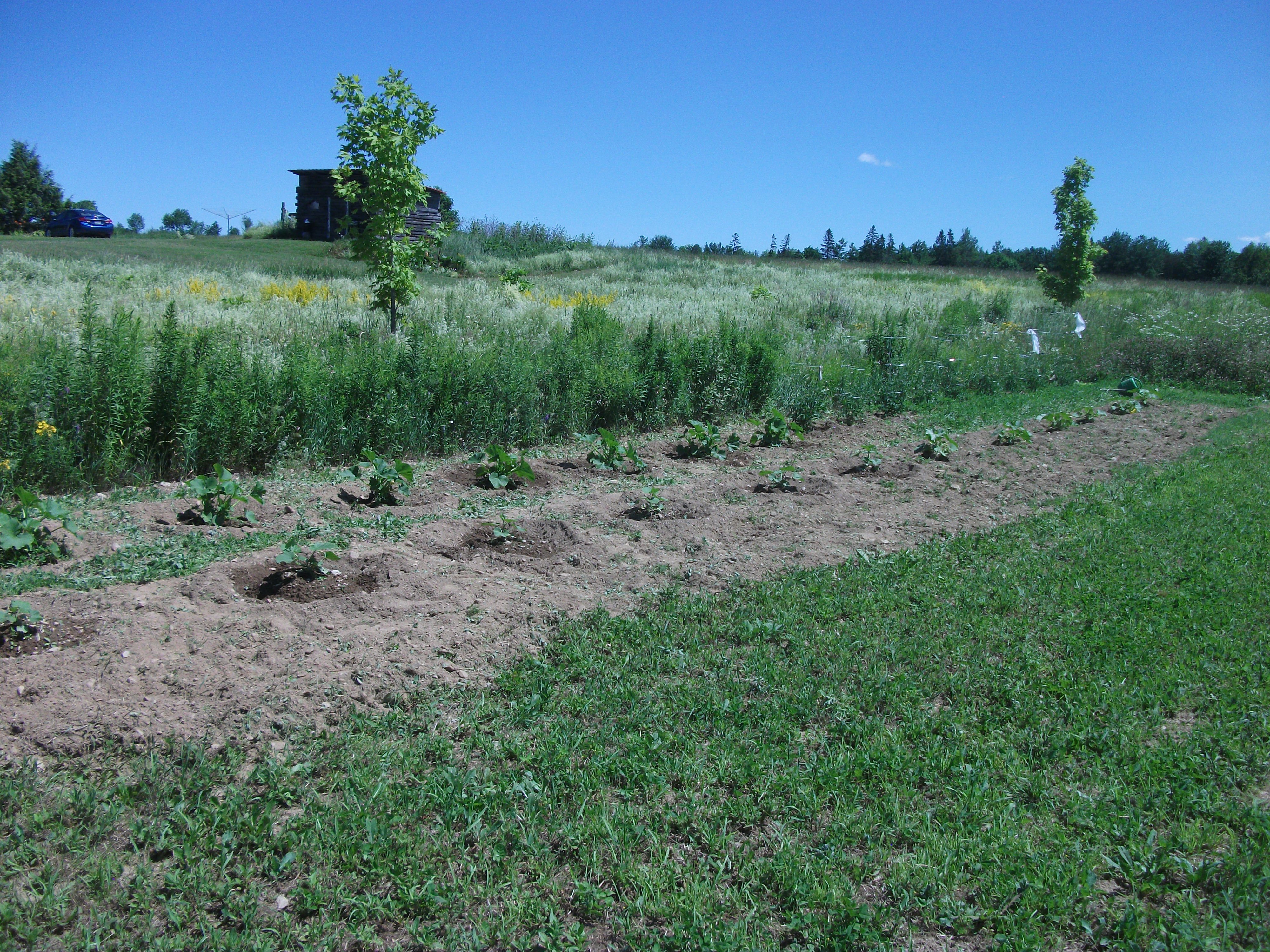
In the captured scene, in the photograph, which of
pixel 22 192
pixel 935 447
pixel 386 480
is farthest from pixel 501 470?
pixel 22 192

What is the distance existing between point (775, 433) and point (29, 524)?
24.2 ft

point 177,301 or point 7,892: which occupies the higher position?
point 177,301

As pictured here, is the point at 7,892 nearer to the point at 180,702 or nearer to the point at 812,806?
the point at 180,702

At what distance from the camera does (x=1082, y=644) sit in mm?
4449

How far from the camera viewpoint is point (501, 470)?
7.10 meters

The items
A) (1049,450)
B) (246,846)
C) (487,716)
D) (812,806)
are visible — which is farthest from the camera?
(1049,450)

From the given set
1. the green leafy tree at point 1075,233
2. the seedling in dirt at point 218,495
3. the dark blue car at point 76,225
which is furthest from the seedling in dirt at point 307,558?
the dark blue car at point 76,225

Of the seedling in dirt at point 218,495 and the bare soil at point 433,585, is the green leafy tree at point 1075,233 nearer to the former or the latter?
the bare soil at point 433,585

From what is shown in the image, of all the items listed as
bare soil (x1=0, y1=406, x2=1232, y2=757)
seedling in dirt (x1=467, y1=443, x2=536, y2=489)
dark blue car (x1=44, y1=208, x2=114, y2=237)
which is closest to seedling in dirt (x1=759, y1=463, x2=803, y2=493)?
bare soil (x1=0, y1=406, x2=1232, y2=757)

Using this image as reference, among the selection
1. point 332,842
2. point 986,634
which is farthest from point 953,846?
point 332,842

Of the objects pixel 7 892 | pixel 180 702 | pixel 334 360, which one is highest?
pixel 334 360

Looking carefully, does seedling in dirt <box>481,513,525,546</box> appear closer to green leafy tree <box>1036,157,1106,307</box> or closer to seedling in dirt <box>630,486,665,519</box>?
seedling in dirt <box>630,486,665,519</box>

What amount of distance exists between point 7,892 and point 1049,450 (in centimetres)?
1042

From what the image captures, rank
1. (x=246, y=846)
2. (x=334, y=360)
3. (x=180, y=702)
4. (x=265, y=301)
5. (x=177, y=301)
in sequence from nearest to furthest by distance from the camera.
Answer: (x=246, y=846)
(x=180, y=702)
(x=334, y=360)
(x=177, y=301)
(x=265, y=301)
